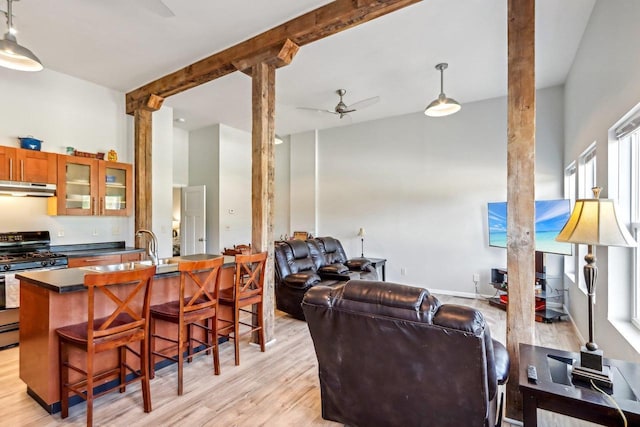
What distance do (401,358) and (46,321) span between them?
240cm

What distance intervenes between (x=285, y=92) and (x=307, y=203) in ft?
9.46

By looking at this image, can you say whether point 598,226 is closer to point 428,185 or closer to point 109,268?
point 109,268

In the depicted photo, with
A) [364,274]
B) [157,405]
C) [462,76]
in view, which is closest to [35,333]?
[157,405]

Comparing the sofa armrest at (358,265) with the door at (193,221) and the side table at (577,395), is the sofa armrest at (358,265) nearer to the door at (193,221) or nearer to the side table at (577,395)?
the door at (193,221)

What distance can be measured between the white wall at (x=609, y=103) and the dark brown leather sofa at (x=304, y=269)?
283cm

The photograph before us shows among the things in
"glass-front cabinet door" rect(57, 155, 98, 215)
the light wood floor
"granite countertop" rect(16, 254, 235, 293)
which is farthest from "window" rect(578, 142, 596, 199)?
"glass-front cabinet door" rect(57, 155, 98, 215)

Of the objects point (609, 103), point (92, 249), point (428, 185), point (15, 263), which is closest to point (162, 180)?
point (92, 249)

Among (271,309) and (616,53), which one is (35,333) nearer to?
(271,309)

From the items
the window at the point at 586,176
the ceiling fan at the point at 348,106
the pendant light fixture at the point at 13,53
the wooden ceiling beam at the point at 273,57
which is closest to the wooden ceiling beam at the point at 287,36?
the wooden ceiling beam at the point at 273,57

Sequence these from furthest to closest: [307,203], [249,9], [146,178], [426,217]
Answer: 1. [307,203]
2. [426,217]
3. [146,178]
4. [249,9]

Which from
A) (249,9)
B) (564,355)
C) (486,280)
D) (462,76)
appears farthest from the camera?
(486,280)

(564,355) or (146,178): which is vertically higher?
(146,178)

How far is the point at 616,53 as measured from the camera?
240 cm

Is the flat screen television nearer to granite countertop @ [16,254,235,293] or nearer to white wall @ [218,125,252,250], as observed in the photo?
granite countertop @ [16,254,235,293]
